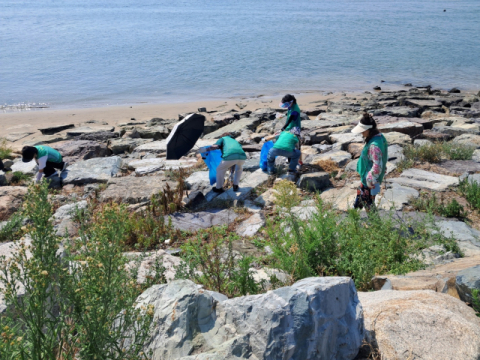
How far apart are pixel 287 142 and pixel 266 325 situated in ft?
19.0

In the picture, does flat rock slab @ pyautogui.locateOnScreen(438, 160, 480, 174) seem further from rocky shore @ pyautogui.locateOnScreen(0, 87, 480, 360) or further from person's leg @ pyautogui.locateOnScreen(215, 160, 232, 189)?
person's leg @ pyautogui.locateOnScreen(215, 160, 232, 189)

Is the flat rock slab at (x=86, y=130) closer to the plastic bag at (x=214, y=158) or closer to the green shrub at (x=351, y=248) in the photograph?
the plastic bag at (x=214, y=158)

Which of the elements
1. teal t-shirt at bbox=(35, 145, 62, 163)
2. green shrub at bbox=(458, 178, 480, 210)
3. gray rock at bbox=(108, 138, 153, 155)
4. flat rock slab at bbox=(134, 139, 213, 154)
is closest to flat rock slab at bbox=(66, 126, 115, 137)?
gray rock at bbox=(108, 138, 153, 155)

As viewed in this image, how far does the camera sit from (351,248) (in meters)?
4.70

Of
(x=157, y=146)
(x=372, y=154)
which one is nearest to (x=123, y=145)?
(x=157, y=146)

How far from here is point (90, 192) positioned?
8.59 metres

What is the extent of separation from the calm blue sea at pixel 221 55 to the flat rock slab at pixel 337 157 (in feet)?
43.8

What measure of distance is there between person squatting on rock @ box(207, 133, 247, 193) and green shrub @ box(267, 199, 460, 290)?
95.5 inches

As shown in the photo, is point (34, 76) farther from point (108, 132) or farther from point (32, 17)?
point (32, 17)

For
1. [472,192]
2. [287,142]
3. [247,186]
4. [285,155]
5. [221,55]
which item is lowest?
[247,186]

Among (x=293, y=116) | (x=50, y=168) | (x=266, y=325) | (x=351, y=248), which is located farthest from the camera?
(x=50, y=168)

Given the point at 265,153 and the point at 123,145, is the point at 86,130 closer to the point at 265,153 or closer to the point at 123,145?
the point at 123,145

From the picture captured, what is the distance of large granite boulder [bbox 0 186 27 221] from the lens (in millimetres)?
7609

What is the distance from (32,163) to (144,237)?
20.1 ft
